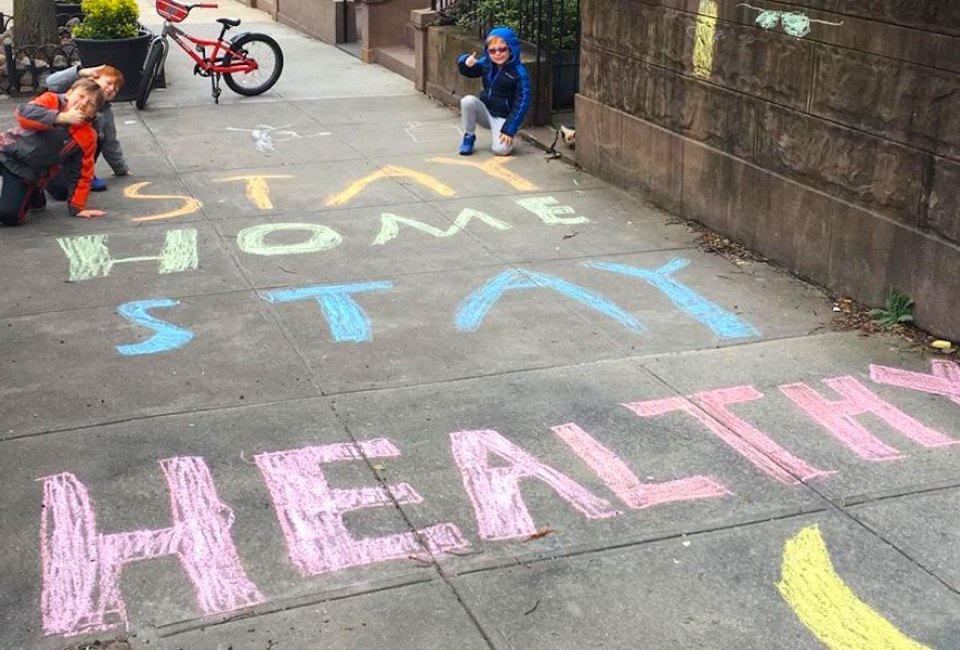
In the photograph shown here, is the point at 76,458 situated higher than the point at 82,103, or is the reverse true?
the point at 82,103

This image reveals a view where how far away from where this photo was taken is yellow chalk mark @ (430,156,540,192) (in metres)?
9.23

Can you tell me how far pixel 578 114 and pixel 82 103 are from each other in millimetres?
3993

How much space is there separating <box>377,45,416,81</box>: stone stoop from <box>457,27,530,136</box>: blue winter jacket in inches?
146

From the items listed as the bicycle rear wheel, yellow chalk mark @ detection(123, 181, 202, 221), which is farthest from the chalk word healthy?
the bicycle rear wheel

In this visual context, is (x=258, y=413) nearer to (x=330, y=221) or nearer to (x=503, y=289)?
(x=503, y=289)

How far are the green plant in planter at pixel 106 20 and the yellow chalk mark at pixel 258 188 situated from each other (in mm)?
3705

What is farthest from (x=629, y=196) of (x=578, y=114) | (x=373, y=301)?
(x=373, y=301)

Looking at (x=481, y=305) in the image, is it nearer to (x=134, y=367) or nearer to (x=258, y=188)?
(x=134, y=367)

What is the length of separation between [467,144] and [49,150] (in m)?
3.66

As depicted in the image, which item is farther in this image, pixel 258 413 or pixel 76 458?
pixel 258 413

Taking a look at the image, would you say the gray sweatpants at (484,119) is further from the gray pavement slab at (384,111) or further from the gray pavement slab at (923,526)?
the gray pavement slab at (923,526)

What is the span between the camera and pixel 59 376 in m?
5.50

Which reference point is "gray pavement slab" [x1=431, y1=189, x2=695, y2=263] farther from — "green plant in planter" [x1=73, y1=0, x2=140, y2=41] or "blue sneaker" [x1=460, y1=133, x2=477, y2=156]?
"green plant in planter" [x1=73, y1=0, x2=140, y2=41]

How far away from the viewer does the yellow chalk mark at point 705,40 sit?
7.67m
